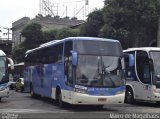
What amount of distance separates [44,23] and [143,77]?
265ft

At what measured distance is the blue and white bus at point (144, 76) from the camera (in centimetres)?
2380

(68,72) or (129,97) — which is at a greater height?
(68,72)

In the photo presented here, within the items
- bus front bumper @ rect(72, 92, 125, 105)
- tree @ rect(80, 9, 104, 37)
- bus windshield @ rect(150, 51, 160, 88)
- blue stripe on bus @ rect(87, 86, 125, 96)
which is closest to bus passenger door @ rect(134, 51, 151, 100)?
bus windshield @ rect(150, 51, 160, 88)

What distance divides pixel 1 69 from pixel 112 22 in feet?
52.1

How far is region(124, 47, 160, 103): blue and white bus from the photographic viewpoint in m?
23.8

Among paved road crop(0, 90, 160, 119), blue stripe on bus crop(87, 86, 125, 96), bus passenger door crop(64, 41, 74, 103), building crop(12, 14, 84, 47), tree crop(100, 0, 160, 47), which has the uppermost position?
building crop(12, 14, 84, 47)

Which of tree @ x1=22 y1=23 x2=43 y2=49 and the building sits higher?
the building

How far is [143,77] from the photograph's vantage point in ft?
81.4

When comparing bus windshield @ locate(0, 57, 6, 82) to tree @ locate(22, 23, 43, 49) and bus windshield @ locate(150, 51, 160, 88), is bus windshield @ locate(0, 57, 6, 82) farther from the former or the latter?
tree @ locate(22, 23, 43, 49)

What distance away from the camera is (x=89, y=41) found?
21109mm

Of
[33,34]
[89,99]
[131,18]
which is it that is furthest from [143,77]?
[33,34]

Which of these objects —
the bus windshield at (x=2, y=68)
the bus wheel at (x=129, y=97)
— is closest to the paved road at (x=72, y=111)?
the bus wheel at (x=129, y=97)

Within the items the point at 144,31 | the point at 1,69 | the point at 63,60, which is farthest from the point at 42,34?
the point at 63,60

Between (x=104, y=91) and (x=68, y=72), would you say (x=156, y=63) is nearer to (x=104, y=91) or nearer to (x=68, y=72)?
(x=104, y=91)
